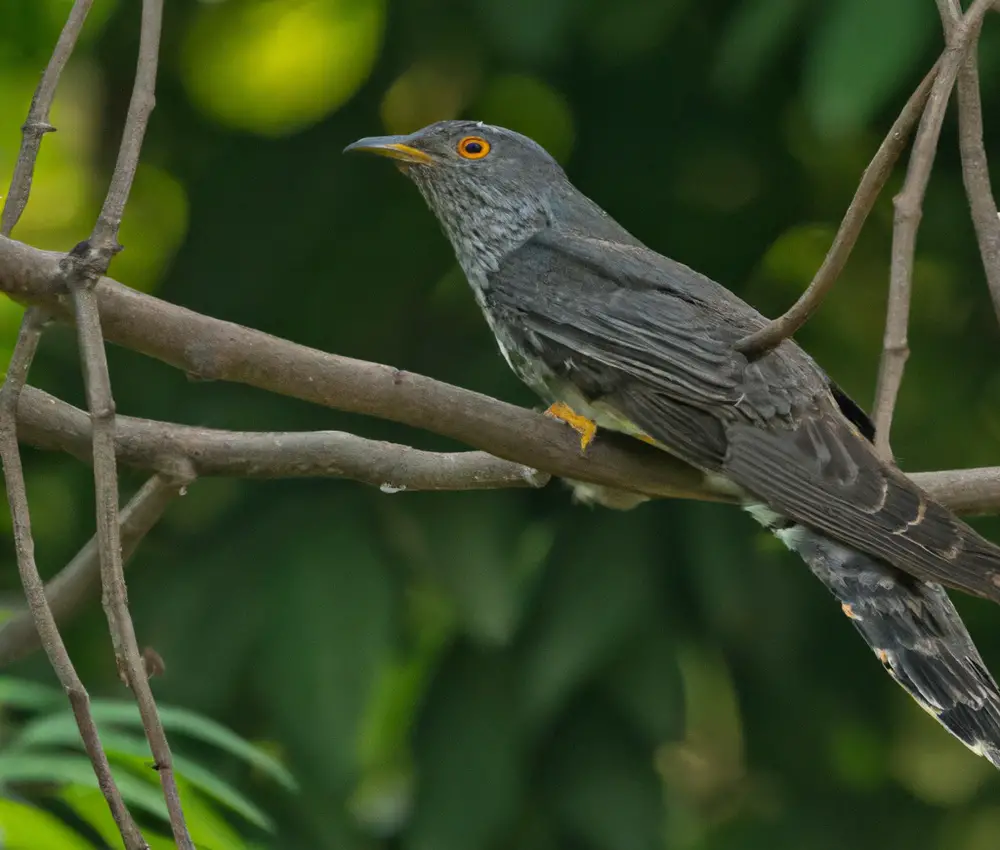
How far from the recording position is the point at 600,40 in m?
4.41

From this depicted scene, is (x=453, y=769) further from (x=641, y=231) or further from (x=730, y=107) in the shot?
(x=730, y=107)

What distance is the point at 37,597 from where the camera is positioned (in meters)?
1.87

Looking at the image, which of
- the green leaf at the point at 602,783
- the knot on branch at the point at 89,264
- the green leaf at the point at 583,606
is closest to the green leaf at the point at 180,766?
the knot on branch at the point at 89,264

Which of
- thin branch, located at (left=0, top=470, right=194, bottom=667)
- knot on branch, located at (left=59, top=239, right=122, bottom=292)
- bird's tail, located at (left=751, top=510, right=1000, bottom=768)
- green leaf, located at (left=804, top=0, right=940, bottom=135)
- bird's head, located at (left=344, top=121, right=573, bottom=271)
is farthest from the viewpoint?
bird's head, located at (left=344, top=121, right=573, bottom=271)

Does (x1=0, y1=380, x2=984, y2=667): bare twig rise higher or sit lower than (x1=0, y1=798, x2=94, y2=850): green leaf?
higher

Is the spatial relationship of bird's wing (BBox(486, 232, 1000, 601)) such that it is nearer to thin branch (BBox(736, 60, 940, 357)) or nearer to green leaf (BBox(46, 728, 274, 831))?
thin branch (BBox(736, 60, 940, 357))

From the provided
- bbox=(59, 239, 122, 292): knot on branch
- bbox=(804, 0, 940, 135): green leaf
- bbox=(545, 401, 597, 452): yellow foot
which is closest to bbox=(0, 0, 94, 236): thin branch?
bbox=(59, 239, 122, 292): knot on branch

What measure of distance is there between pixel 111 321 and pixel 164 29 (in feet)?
9.76

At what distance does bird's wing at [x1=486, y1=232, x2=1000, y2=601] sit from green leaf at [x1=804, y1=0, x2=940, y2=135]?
66 cm

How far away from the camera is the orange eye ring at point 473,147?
3971 millimetres

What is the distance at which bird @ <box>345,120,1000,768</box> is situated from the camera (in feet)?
9.07

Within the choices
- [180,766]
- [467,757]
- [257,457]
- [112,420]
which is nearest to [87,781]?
[180,766]

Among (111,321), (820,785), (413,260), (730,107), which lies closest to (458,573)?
(413,260)

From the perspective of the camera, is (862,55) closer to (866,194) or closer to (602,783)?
(866,194)
